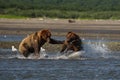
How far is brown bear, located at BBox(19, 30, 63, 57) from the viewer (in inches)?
762

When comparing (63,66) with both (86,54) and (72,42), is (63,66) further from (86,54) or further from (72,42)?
(86,54)

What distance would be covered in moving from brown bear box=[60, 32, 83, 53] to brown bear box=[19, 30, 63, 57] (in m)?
0.25

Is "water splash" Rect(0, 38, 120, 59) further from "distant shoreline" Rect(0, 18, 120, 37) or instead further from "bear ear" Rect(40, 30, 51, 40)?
"distant shoreline" Rect(0, 18, 120, 37)

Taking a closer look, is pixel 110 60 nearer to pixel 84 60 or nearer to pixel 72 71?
pixel 84 60

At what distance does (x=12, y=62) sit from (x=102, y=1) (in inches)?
3717

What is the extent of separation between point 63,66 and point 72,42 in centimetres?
233

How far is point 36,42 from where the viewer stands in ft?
64.5

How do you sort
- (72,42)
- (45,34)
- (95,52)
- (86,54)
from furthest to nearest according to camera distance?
1. (95,52)
2. (86,54)
3. (72,42)
4. (45,34)

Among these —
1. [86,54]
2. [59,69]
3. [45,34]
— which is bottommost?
[86,54]

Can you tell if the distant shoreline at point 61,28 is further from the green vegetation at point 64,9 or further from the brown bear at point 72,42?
the green vegetation at point 64,9

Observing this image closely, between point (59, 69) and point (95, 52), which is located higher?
point (59, 69)

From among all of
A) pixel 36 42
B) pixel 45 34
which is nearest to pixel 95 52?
pixel 36 42

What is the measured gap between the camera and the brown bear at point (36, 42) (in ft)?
63.5

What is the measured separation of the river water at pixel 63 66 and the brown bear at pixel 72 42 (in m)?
0.35
